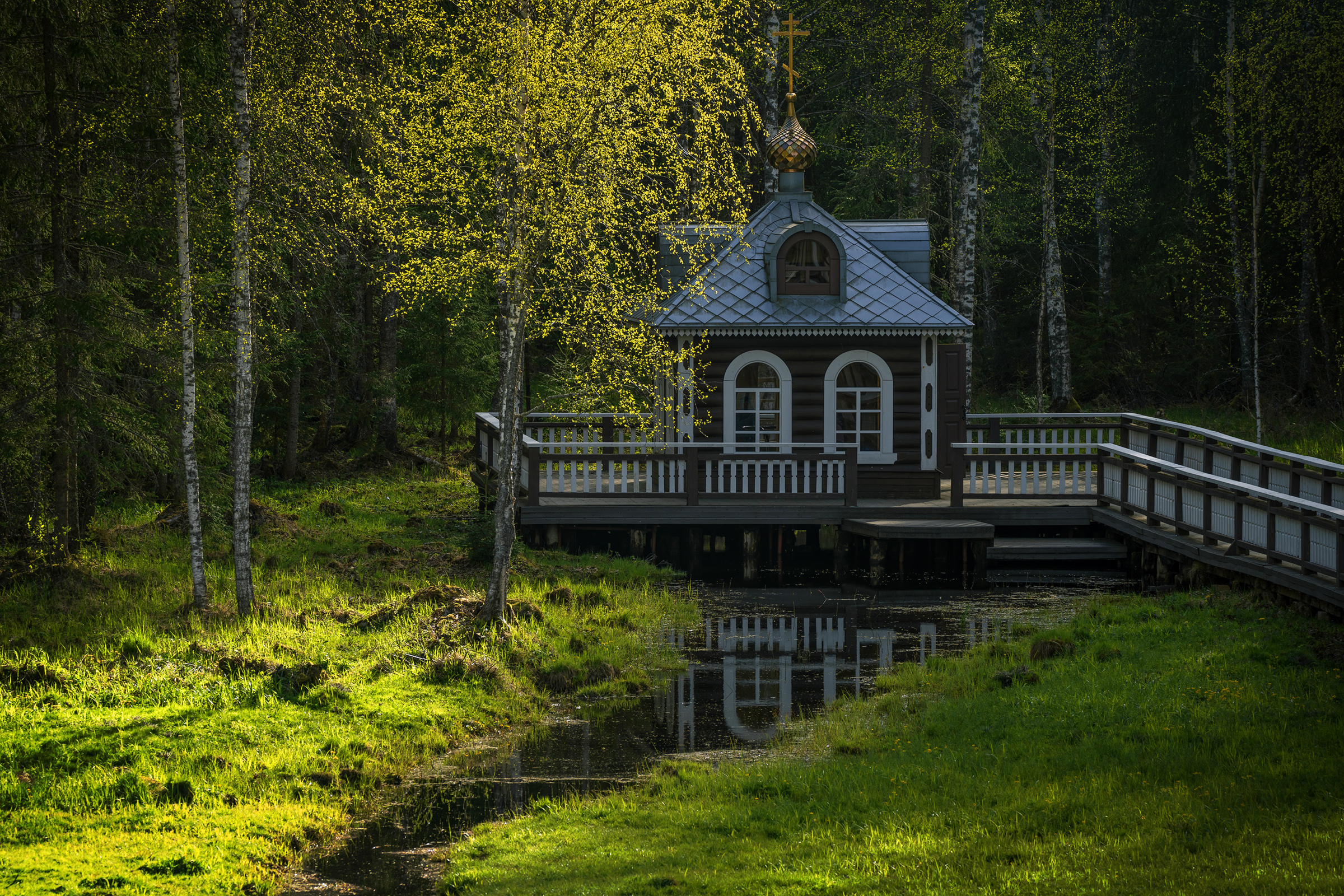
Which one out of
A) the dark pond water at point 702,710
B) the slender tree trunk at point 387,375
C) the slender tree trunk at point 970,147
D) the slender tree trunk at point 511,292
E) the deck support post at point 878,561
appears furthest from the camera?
the slender tree trunk at point 387,375

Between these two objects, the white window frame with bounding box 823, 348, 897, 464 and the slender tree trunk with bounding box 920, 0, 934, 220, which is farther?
the slender tree trunk with bounding box 920, 0, 934, 220

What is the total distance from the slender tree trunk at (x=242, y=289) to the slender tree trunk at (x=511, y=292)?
2678mm

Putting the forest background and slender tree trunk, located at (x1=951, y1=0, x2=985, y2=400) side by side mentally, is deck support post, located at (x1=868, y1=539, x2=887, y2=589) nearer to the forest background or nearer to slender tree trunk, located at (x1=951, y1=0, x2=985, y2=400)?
the forest background

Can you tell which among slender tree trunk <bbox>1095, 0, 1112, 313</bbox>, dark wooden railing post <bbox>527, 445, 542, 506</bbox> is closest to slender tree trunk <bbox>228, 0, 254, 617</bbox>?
dark wooden railing post <bbox>527, 445, 542, 506</bbox>

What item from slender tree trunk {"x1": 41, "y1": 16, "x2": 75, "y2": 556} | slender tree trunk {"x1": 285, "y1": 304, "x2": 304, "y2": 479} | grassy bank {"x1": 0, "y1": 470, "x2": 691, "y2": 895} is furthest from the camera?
slender tree trunk {"x1": 285, "y1": 304, "x2": 304, "y2": 479}

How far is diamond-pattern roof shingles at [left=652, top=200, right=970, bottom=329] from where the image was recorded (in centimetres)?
1894

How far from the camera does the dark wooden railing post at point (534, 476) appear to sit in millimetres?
17812

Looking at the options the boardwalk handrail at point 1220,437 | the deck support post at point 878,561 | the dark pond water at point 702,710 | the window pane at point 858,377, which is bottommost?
the dark pond water at point 702,710

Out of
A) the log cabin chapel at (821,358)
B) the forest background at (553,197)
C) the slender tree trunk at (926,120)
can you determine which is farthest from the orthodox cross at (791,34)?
the slender tree trunk at (926,120)

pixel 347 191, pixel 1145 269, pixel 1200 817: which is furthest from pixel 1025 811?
pixel 1145 269

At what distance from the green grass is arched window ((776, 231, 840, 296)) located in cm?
687

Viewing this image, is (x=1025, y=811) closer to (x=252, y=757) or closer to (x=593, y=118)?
(x=252, y=757)

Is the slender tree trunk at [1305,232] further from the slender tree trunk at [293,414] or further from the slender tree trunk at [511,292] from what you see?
the slender tree trunk at [293,414]

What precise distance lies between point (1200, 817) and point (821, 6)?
80.1 ft
